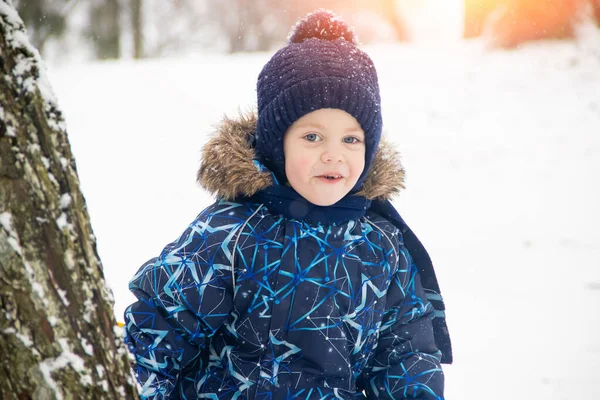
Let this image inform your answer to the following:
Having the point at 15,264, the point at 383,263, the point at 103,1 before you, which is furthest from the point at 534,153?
the point at 103,1

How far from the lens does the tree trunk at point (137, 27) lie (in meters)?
11.8

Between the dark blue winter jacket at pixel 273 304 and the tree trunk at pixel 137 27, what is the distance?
10937mm

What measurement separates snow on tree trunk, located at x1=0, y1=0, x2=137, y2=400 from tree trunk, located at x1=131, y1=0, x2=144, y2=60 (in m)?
11.5

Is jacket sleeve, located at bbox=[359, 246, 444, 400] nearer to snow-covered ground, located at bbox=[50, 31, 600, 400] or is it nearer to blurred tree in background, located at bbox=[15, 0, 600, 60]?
snow-covered ground, located at bbox=[50, 31, 600, 400]

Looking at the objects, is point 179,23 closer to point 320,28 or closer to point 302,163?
point 320,28

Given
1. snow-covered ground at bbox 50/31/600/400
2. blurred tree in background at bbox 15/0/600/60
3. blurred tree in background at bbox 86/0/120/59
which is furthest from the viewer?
blurred tree in background at bbox 86/0/120/59

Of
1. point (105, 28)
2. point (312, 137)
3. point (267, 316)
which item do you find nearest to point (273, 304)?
point (267, 316)

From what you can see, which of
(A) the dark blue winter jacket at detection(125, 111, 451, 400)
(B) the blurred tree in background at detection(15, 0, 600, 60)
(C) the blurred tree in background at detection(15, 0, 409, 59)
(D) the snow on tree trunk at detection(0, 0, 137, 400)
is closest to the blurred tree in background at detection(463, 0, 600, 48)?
(B) the blurred tree in background at detection(15, 0, 600, 60)

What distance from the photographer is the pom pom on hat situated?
182 cm

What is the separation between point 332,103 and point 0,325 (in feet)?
3.51

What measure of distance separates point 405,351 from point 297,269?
0.44 metres

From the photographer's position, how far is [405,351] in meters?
1.73

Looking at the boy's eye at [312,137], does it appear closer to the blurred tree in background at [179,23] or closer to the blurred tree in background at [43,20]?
the blurred tree in background at [179,23]

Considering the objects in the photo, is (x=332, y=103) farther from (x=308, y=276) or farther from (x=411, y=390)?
(x=411, y=390)
